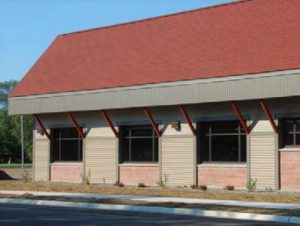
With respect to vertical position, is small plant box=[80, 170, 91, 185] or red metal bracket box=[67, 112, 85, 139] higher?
red metal bracket box=[67, 112, 85, 139]

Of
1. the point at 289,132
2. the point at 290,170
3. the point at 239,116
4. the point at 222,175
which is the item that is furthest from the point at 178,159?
the point at 290,170

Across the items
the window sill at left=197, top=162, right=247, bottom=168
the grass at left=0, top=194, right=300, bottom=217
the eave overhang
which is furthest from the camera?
the window sill at left=197, top=162, right=247, bottom=168

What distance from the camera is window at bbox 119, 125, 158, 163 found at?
100 ft

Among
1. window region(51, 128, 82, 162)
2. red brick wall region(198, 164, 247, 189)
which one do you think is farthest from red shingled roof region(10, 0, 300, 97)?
red brick wall region(198, 164, 247, 189)

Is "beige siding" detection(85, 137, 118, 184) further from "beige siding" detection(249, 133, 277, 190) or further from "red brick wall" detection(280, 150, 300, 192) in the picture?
"red brick wall" detection(280, 150, 300, 192)

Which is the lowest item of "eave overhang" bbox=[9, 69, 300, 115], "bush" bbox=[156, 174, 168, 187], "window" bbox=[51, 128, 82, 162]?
"bush" bbox=[156, 174, 168, 187]

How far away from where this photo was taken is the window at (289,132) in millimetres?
25422

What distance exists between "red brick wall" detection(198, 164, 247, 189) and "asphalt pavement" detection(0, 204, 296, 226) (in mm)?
9114

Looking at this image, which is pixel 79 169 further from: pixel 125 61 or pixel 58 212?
pixel 58 212

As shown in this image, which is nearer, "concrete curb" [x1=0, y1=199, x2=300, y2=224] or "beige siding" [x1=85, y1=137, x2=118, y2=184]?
"concrete curb" [x1=0, y1=199, x2=300, y2=224]

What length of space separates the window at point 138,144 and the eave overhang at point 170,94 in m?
1.83

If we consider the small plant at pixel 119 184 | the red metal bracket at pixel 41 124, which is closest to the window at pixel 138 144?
the small plant at pixel 119 184

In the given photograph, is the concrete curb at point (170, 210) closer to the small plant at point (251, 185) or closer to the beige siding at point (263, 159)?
the small plant at point (251, 185)

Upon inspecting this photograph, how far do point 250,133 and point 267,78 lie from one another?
2720 mm
